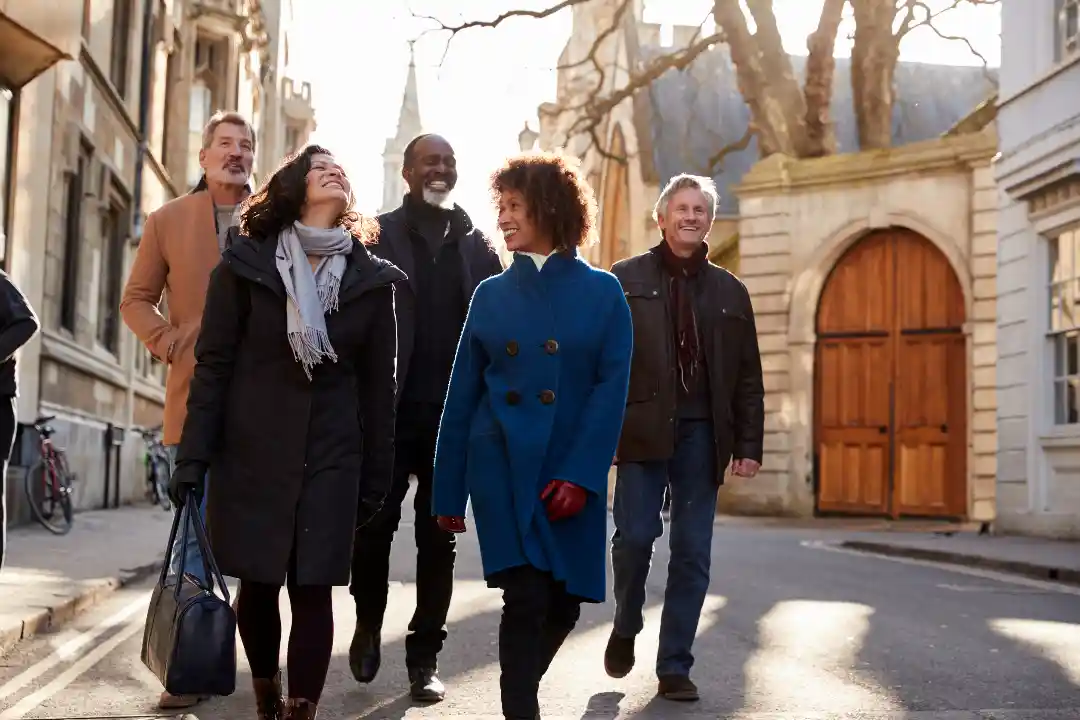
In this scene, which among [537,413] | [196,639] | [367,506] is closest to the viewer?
[196,639]

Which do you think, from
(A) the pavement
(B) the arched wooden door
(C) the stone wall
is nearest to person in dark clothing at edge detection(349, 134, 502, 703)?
(A) the pavement

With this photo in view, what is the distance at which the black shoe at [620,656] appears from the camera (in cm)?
589

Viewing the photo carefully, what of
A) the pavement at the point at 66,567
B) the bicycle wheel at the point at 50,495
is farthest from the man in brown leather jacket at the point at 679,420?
the bicycle wheel at the point at 50,495

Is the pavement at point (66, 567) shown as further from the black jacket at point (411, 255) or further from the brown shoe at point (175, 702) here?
the black jacket at point (411, 255)

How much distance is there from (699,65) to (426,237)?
3269 centimetres

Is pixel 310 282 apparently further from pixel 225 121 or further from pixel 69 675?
pixel 69 675

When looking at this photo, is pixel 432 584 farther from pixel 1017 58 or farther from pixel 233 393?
pixel 1017 58

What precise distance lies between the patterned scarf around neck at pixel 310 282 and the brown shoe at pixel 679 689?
2.04m

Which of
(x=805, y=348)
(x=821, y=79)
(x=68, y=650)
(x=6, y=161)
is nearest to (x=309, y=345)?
(x=68, y=650)

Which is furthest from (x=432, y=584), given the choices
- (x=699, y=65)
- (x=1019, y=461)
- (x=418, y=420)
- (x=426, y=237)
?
(x=699, y=65)

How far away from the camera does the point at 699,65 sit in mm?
37594

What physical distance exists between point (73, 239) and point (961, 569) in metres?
11.6

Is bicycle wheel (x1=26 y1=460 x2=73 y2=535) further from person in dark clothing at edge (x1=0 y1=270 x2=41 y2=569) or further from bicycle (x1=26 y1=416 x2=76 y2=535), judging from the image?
person in dark clothing at edge (x1=0 y1=270 x2=41 y2=569)

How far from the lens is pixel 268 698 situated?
177 inches
